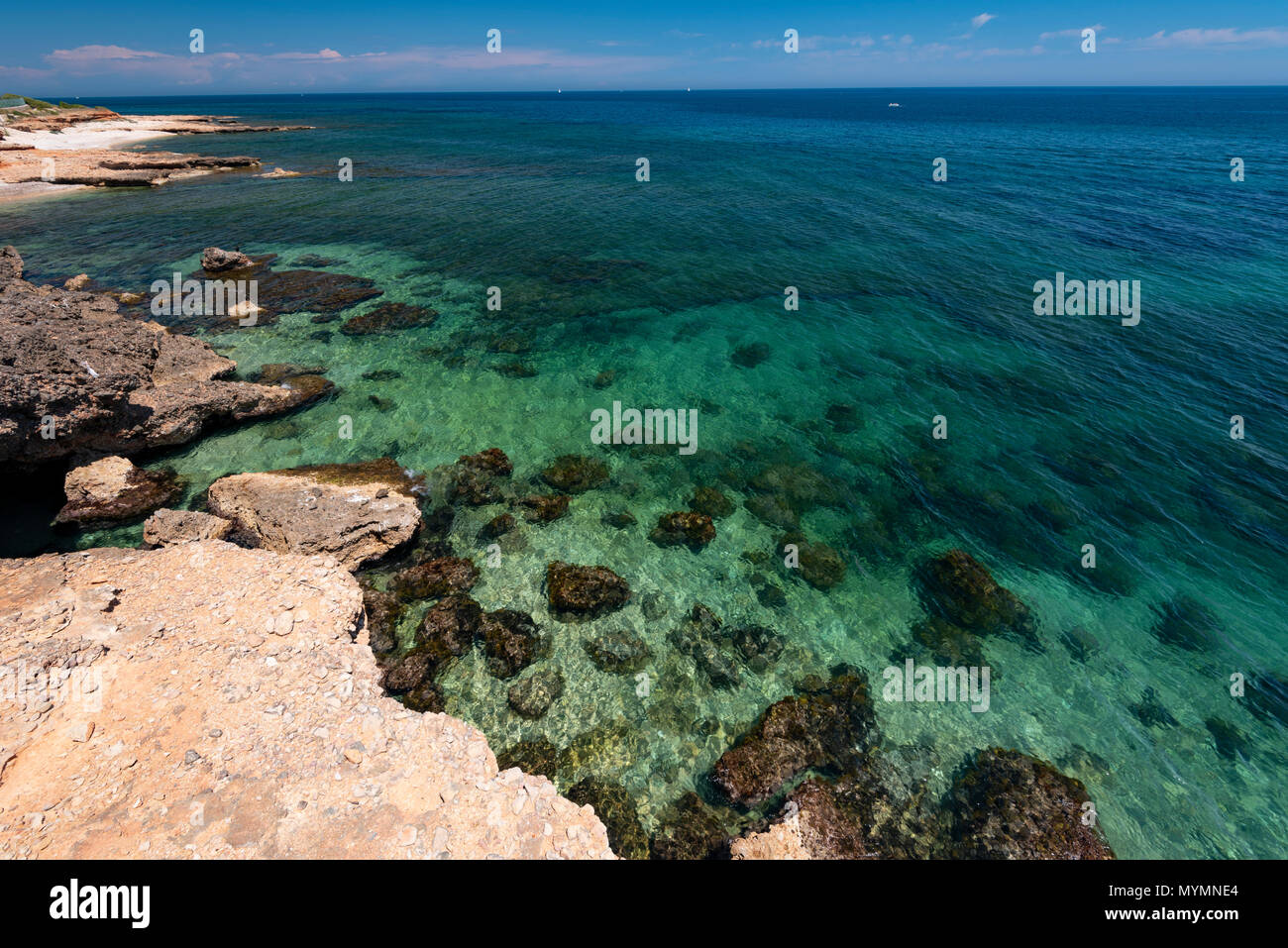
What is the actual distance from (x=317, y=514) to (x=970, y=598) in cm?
2081

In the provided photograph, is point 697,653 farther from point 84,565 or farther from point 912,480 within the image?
point 84,565

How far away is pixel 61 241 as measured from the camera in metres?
40.9

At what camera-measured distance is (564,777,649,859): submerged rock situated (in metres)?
10.5

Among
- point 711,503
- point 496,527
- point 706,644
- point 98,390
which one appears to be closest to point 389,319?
point 98,390

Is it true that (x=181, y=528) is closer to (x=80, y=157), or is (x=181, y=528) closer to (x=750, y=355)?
(x=750, y=355)

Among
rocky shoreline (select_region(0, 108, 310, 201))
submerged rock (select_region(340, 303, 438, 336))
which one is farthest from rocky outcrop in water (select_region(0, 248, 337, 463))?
rocky shoreline (select_region(0, 108, 310, 201))

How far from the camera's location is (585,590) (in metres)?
15.2

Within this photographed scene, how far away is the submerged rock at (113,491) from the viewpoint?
16422 millimetres

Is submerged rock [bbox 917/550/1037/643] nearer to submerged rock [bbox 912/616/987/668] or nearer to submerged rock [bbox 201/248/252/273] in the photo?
submerged rock [bbox 912/616/987/668]

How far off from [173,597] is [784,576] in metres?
17.2

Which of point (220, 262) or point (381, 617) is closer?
point (381, 617)

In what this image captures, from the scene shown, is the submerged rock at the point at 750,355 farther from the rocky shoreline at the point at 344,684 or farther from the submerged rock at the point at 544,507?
the submerged rock at the point at 544,507

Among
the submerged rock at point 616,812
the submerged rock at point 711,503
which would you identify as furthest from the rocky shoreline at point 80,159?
the submerged rock at point 616,812

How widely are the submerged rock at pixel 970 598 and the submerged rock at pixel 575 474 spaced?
11.9 m
